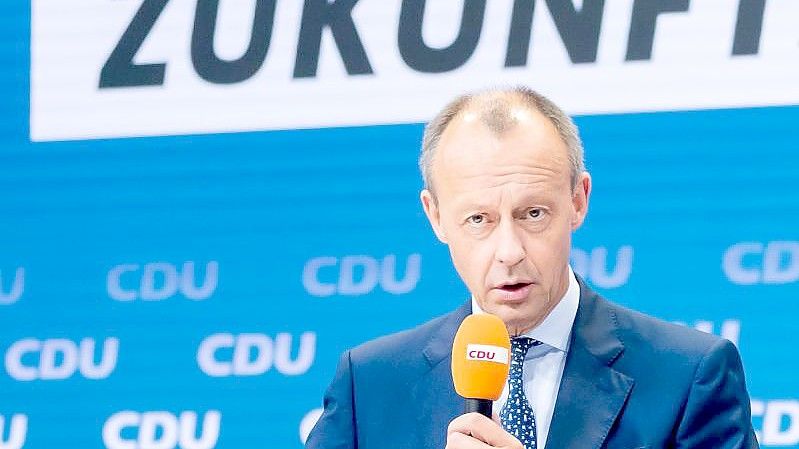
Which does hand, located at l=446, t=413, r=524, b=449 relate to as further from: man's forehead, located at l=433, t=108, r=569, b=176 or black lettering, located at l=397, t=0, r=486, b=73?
black lettering, located at l=397, t=0, r=486, b=73

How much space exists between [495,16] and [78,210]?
1.32 metres

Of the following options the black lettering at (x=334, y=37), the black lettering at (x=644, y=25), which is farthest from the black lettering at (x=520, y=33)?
the black lettering at (x=334, y=37)

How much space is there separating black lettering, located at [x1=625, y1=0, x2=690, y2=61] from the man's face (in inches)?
54.7

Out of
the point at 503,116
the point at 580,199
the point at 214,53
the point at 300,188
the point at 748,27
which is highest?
the point at 214,53

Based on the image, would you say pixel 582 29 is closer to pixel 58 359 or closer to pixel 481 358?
pixel 58 359

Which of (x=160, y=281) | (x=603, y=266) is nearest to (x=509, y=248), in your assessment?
(x=603, y=266)

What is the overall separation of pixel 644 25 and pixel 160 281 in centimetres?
150

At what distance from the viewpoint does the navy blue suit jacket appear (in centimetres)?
227

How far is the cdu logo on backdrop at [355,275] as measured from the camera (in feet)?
12.7

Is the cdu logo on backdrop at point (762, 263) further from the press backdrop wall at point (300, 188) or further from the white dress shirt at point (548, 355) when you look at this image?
the white dress shirt at point (548, 355)

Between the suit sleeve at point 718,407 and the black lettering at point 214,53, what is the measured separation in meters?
2.01

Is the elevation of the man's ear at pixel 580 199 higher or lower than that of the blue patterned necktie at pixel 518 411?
higher

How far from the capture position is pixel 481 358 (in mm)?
2074

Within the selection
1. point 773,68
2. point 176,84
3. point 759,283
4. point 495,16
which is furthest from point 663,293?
point 176,84
